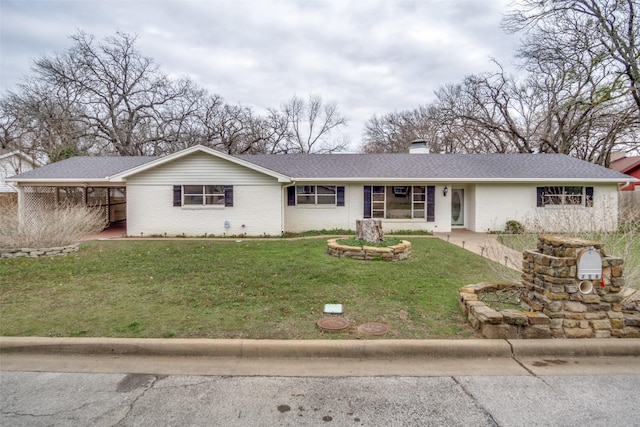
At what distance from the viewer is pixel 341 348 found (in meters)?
3.36

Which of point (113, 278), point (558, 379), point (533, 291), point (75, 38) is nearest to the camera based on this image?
point (558, 379)

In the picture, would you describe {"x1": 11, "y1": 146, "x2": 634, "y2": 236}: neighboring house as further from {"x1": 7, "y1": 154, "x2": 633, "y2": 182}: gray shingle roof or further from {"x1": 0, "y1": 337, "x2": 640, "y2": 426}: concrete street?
{"x1": 0, "y1": 337, "x2": 640, "y2": 426}: concrete street

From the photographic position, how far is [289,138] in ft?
112

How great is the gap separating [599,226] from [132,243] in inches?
478

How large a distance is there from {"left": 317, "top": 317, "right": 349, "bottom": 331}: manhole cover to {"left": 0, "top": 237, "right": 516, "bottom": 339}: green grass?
11cm

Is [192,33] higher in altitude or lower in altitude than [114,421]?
higher

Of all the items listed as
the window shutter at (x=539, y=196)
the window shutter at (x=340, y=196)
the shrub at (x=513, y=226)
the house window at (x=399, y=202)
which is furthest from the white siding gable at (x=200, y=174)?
the window shutter at (x=539, y=196)

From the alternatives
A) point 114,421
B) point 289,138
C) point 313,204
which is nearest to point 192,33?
point 313,204

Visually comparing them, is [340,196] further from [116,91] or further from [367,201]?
[116,91]

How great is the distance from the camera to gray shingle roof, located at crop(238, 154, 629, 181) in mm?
13500

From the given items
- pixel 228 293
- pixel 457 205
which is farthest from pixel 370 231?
pixel 457 205

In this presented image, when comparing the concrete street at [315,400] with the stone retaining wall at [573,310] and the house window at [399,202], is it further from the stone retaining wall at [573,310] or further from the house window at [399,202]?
the house window at [399,202]

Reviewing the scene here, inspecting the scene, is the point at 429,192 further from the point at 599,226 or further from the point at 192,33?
the point at 192,33

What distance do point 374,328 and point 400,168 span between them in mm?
11572
